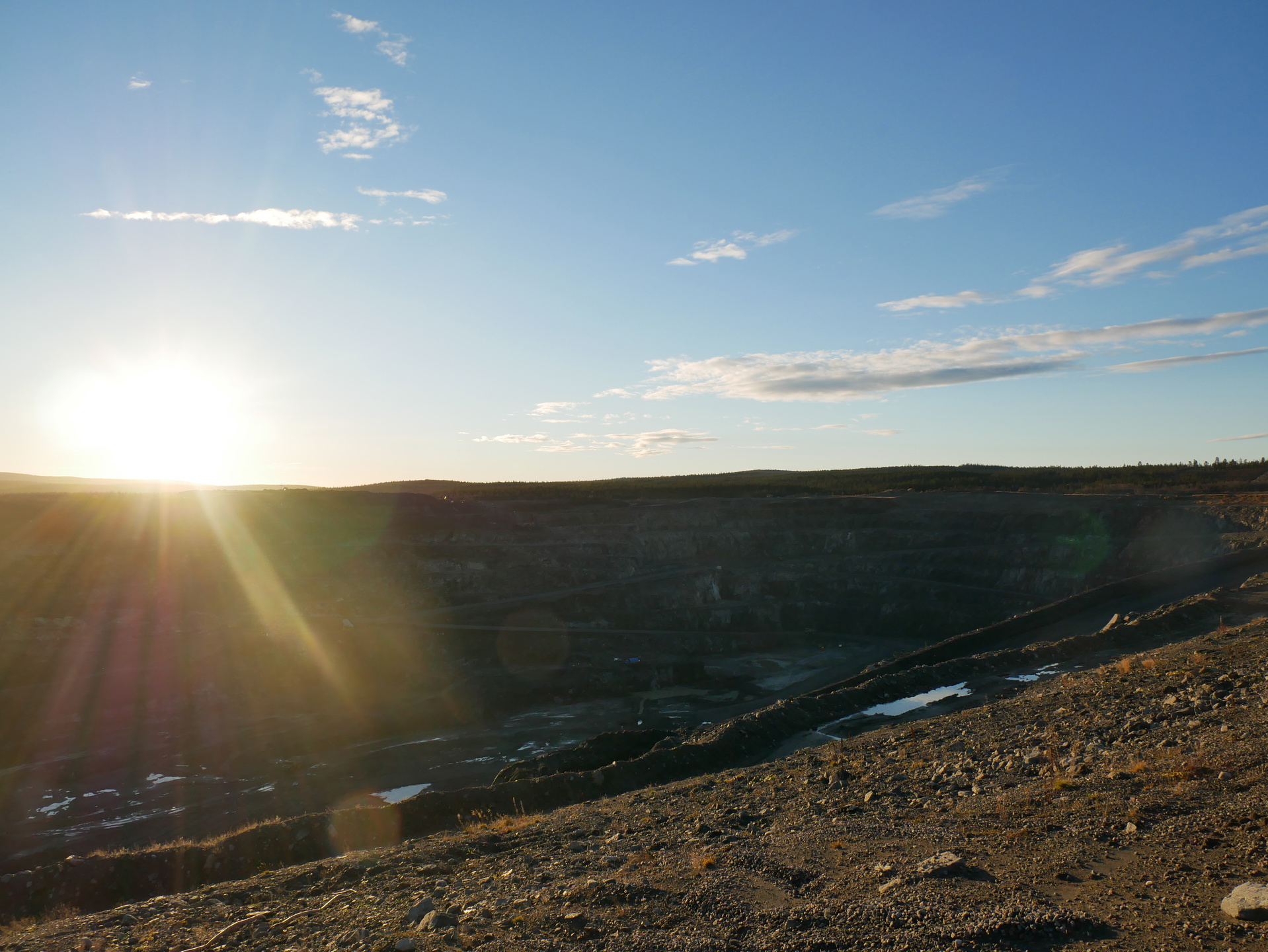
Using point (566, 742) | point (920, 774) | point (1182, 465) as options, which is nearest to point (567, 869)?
point (920, 774)

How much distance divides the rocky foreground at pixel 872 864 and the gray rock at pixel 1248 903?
0.04 m

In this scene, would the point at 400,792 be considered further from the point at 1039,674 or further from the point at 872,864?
the point at 1039,674

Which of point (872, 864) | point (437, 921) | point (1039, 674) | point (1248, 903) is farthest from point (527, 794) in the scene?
point (1039, 674)

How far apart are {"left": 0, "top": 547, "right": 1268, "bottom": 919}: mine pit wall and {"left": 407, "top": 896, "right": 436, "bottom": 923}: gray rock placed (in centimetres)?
920

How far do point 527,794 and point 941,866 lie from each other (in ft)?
46.6

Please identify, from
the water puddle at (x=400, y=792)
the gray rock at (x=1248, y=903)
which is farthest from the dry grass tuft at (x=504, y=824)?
the gray rock at (x=1248, y=903)

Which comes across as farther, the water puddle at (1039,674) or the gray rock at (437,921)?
the water puddle at (1039,674)

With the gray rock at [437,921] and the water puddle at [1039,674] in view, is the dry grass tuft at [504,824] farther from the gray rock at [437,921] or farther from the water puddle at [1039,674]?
the water puddle at [1039,674]

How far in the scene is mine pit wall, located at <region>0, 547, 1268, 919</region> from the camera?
15.8 metres

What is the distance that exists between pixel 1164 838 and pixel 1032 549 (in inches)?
2210

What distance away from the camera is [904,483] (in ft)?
349

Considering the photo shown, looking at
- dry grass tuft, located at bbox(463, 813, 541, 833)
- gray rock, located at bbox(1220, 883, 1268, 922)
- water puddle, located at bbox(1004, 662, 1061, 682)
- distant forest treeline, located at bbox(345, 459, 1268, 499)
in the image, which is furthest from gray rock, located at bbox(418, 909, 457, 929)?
distant forest treeline, located at bbox(345, 459, 1268, 499)

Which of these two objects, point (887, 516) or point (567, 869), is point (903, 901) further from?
point (887, 516)

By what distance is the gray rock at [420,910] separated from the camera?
Answer: 982 cm
